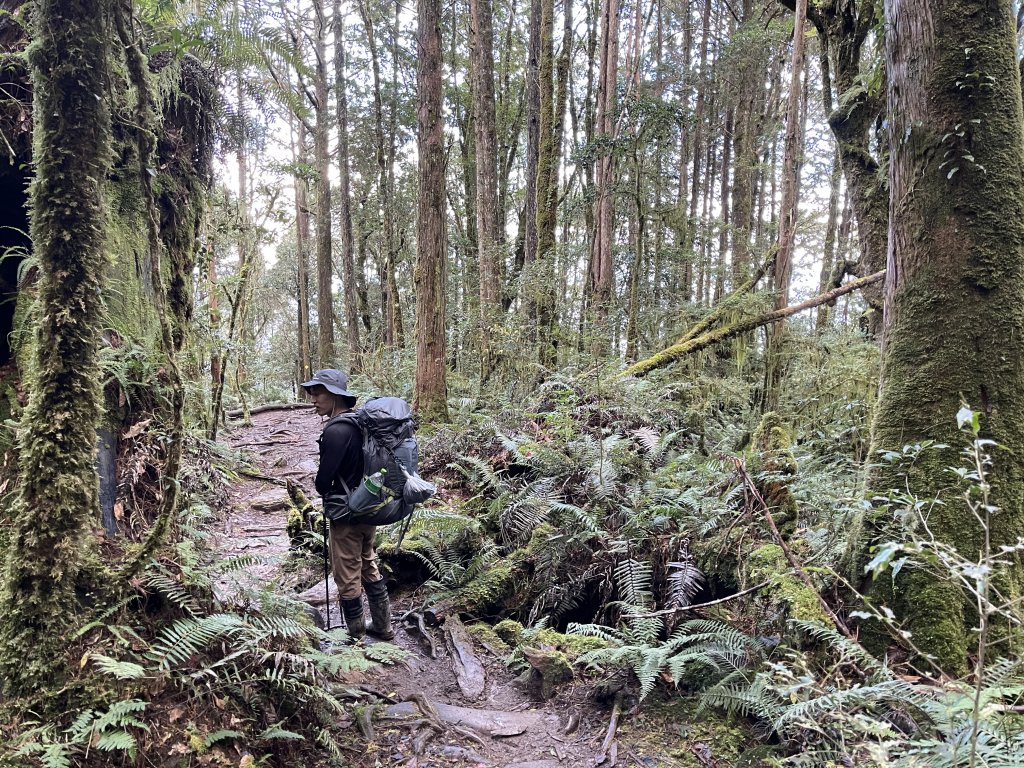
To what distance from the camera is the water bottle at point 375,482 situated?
455 centimetres

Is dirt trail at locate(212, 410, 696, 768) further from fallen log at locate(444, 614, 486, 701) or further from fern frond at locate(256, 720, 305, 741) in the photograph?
fern frond at locate(256, 720, 305, 741)

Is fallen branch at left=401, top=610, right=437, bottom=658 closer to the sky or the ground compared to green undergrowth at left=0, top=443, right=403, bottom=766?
closer to the ground

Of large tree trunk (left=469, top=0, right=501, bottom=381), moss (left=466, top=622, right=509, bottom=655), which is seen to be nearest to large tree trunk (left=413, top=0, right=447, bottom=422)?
large tree trunk (left=469, top=0, right=501, bottom=381)

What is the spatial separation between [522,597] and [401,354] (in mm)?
10240

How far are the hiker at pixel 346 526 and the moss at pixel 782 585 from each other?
10.3 feet

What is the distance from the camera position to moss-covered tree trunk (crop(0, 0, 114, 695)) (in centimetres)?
241

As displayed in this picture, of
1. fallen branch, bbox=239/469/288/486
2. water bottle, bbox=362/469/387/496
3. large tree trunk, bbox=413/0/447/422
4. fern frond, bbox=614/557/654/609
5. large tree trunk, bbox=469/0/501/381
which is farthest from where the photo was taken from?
large tree trunk, bbox=469/0/501/381

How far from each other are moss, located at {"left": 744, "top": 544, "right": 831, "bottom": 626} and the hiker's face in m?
3.58

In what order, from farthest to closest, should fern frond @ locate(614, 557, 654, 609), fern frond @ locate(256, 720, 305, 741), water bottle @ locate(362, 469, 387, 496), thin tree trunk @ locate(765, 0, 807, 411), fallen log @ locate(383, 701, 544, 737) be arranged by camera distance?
thin tree trunk @ locate(765, 0, 807, 411), water bottle @ locate(362, 469, 387, 496), fern frond @ locate(614, 557, 654, 609), fallen log @ locate(383, 701, 544, 737), fern frond @ locate(256, 720, 305, 741)

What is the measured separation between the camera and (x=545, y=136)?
13945mm

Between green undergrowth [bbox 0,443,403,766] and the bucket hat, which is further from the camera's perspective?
the bucket hat

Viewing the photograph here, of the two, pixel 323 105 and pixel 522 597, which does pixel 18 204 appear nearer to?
pixel 522 597

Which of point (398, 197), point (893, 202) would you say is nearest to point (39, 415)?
point (893, 202)

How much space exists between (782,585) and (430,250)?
7.98m
